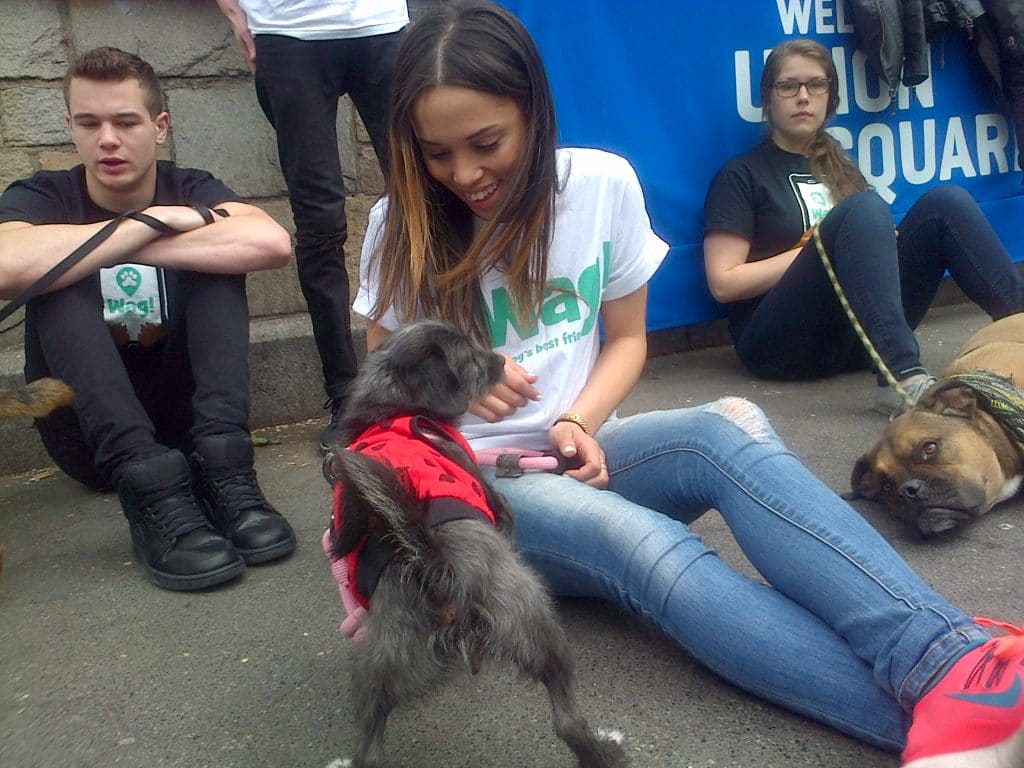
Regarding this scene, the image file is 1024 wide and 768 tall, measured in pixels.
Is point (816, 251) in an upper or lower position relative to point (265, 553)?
upper

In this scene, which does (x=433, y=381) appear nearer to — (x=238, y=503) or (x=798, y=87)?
(x=238, y=503)

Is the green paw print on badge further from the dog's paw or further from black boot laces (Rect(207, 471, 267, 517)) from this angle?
the dog's paw

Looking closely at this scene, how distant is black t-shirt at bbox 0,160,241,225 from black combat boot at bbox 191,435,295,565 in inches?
34.3

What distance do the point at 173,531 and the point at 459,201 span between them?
47.7 inches

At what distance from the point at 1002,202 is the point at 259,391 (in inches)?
172

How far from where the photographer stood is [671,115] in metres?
4.73

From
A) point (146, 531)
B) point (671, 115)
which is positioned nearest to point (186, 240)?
point (146, 531)

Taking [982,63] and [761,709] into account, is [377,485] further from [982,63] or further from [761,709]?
[982,63]

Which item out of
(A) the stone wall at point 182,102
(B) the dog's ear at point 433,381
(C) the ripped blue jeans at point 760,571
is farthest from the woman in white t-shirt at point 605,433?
(A) the stone wall at point 182,102

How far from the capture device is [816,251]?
13.5 feet

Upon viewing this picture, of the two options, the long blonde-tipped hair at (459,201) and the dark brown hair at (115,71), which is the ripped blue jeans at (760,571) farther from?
the dark brown hair at (115,71)

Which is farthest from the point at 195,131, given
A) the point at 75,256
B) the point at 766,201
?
the point at 766,201

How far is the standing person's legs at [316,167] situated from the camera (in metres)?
3.44

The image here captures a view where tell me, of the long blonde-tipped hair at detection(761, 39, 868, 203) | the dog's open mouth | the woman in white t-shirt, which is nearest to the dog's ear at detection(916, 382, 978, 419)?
the dog's open mouth
